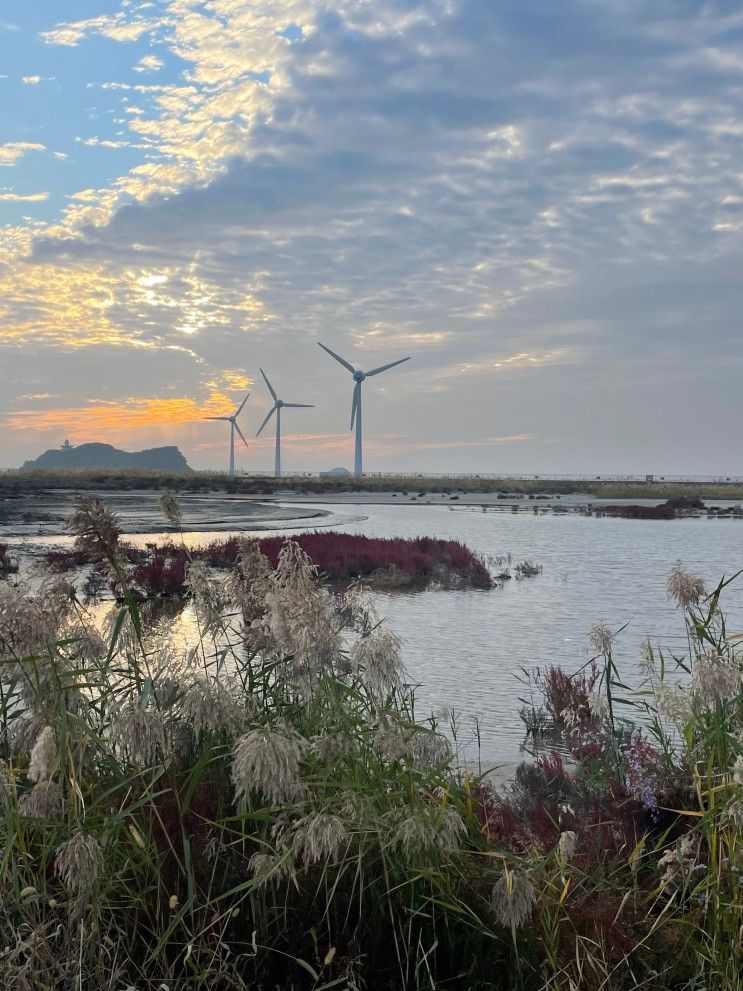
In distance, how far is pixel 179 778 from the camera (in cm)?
453

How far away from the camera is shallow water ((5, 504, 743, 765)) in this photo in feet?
36.3

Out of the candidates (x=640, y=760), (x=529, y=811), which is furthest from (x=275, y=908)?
(x=529, y=811)

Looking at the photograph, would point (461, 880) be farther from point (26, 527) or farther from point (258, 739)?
point (26, 527)

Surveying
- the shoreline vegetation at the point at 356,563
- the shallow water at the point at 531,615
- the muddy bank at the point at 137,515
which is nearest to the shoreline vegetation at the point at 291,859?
the shallow water at the point at 531,615

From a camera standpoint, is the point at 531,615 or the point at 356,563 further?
the point at 356,563

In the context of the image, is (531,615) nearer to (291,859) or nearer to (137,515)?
(291,859)

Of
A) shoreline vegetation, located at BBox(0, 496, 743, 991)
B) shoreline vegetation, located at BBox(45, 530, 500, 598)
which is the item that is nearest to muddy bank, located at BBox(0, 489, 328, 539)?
shoreline vegetation, located at BBox(45, 530, 500, 598)

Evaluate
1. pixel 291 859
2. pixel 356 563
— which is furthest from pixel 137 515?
pixel 291 859

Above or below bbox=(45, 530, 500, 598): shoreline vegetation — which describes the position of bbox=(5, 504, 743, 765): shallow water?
below

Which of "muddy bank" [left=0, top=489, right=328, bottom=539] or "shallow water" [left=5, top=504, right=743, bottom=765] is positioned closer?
"shallow water" [left=5, top=504, right=743, bottom=765]

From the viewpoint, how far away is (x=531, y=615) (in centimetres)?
1805

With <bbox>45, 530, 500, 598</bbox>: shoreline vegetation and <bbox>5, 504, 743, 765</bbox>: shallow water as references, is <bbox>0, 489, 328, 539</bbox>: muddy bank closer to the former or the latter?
<bbox>5, 504, 743, 765</bbox>: shallow water

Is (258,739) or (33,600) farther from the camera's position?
(33,600)

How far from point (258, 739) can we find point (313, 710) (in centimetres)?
185
